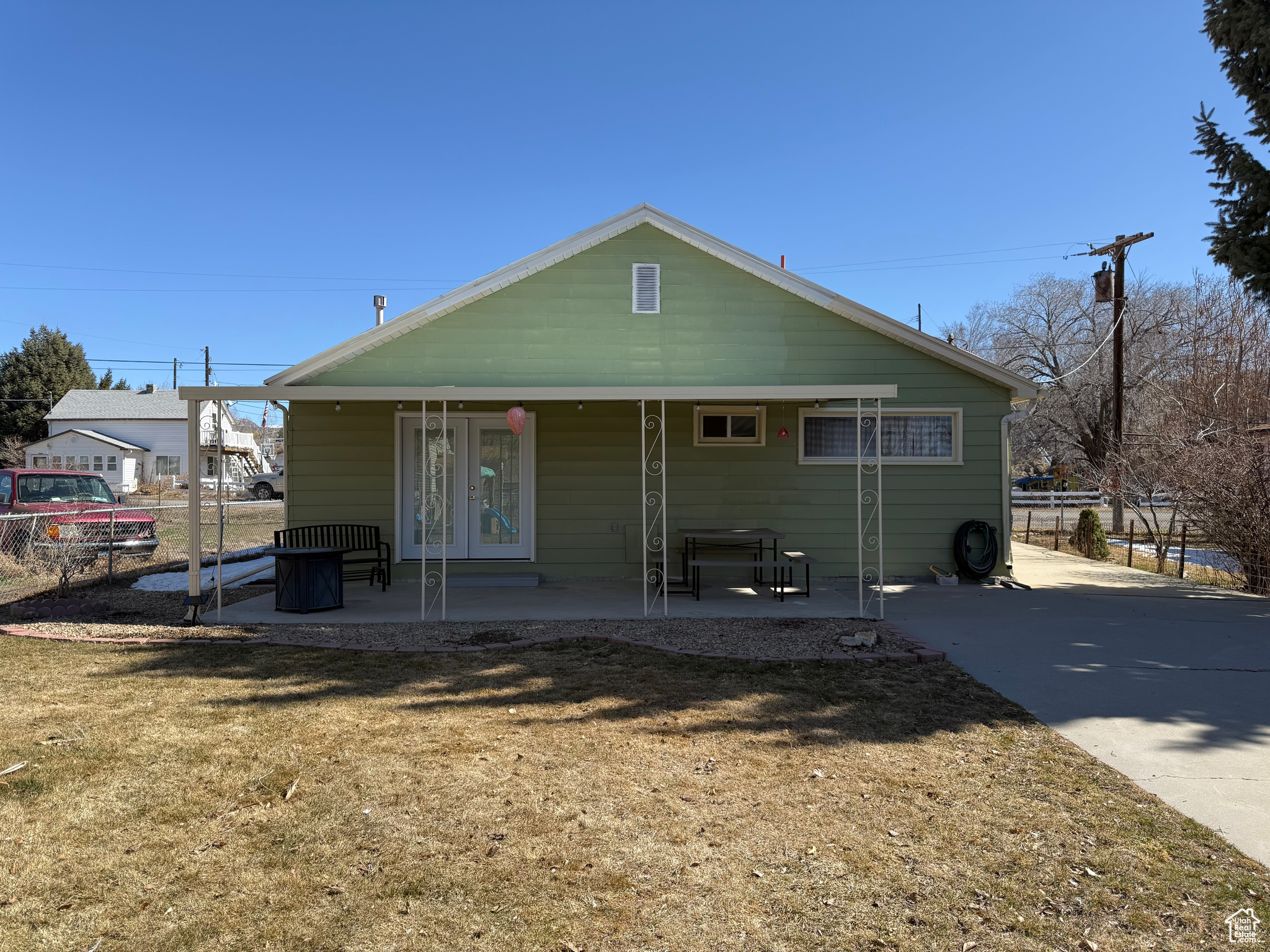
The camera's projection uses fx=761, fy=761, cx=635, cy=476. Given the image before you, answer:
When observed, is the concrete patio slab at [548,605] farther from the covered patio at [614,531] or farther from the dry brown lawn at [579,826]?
the dry brown lawn at [579,826]

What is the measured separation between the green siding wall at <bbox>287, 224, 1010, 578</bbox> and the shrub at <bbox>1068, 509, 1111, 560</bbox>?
5315 millimetres

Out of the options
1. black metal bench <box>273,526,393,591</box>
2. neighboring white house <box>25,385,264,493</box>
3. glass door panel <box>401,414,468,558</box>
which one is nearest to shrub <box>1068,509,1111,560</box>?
glass door panel <box>401,414,468,558</box>

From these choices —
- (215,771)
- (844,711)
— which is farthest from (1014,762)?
(215,771)

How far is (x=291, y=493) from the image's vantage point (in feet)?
32.2

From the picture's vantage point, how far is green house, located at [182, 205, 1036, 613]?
10.0 m

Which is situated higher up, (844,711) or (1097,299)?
(1097,299)

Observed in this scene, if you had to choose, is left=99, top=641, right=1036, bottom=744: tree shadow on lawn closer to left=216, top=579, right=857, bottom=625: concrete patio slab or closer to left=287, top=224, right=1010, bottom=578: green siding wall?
left=216, top=579, right=857, bottom=625: concrete patio slab

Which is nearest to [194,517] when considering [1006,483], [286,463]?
[286,463]

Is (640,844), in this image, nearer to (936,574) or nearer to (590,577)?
(590,577)

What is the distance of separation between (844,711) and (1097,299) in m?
18.5

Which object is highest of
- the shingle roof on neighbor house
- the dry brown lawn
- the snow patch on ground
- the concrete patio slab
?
the shingle roof on neighbor house

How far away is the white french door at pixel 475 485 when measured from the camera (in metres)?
9.99

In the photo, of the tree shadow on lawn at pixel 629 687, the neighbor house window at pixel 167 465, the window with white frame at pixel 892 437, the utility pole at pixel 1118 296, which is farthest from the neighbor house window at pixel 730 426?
the neighbor house window at pixel 167 465

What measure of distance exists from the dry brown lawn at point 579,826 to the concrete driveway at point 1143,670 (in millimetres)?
331
